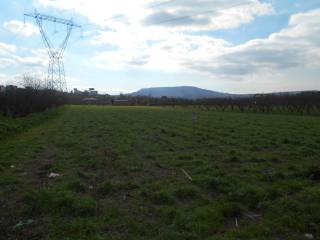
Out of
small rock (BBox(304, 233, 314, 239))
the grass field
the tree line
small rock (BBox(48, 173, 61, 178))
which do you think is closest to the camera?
small rock (BBox(304, 233, 314, 239))

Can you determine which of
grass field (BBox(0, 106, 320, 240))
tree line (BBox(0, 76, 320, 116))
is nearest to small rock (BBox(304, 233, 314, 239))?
grass field (BBox(0, 106, 320, 240))

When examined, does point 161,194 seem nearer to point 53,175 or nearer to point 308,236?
point 308,236

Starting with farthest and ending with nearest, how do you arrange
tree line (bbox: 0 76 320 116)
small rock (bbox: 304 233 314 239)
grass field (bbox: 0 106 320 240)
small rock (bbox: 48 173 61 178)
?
tree line (bbox: 0 76 320 116), small rock (bbox: 48 173 61 178), grass field (bbox: 0 106 320 240), small rock (bbox: 304 233 314 239)

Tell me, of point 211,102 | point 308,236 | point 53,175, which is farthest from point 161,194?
point 211,102

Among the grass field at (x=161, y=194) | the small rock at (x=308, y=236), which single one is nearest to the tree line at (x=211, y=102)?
the grass field at (x=161, y=194)

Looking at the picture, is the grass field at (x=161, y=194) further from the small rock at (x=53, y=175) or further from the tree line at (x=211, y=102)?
the tree line at (x=211, y=102)

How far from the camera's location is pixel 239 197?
6477mm

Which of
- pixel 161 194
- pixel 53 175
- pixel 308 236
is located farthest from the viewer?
pixel 53 175

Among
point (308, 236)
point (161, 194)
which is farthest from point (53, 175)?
point (308, 236)

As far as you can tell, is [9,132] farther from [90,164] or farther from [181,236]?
[181,236]

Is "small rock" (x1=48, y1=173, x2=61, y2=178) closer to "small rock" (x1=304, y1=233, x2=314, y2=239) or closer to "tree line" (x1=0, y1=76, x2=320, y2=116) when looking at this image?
"small rock" (x1=304, y1=233, x2=314, y2=239)

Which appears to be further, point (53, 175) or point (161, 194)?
point (53, 175)

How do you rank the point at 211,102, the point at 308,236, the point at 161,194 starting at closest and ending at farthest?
the point at 308,236 < the point at 161,194 < the point at 211,102

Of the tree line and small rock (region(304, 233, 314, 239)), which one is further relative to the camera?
the tree line
